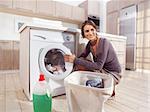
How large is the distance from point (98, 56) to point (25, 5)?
290cm

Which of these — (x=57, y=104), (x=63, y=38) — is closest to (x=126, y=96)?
(x=57, y=104)

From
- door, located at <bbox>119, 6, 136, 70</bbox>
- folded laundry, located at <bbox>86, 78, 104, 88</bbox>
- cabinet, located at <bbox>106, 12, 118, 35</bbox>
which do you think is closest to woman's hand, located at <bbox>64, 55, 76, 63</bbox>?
folded laundry, located at <bbox>86, 78, 104, 88</bbox>

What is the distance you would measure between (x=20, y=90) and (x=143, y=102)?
1.51 m

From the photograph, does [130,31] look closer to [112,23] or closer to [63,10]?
[112,23]

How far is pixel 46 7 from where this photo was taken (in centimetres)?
413

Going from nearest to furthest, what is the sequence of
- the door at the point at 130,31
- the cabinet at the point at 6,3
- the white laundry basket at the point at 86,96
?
the white laundry basket at the point at 86,96 → the cabinet at the point at 6,3 → the door at the point at 130,31

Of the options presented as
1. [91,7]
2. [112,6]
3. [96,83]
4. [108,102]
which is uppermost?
[112,6]

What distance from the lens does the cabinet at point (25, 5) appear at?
3670 millimetres

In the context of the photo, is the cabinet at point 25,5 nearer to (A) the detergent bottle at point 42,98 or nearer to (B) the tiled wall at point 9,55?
(B) the tiled wall at point 9,55

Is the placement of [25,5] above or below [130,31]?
above

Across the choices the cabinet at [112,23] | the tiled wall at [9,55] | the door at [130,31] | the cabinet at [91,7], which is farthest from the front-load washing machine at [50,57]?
the cabinet at [112,23]

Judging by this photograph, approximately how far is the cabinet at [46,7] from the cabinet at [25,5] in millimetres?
133

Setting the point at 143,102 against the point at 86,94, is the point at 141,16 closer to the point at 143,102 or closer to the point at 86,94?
the point at 143,102

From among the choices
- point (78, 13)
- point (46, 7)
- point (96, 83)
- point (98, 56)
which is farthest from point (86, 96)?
point (78, 13)
